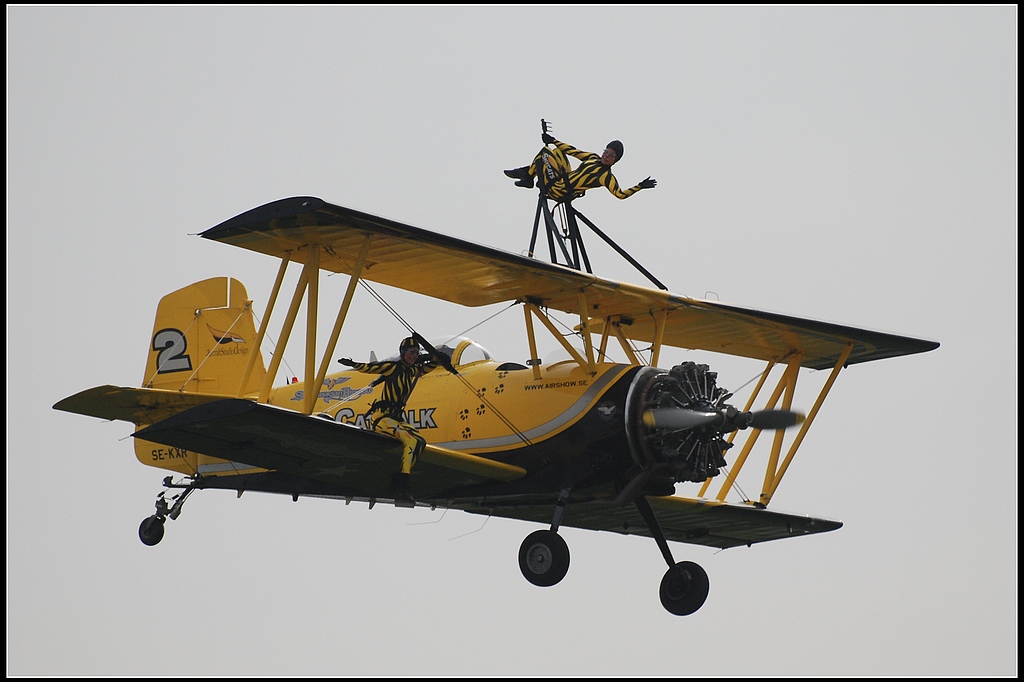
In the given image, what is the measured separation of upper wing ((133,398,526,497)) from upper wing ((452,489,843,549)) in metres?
1.07

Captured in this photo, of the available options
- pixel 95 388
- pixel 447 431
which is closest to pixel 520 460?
pixel 447 431

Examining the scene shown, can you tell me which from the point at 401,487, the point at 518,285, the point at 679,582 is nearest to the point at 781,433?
the point at 679,582

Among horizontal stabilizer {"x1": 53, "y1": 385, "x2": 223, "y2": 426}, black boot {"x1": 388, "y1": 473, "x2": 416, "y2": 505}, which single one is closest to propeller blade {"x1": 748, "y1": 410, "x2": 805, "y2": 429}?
black boot {"x1": 388, "y1": 473, "x2": 416, "y2": 505}

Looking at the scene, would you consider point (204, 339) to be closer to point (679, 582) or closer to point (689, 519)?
point (689, 519)

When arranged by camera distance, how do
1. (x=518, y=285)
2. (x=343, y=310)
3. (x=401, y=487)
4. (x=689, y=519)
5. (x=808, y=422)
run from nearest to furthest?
(x=343, y=310) < (x=401, y=487) < (x=518, y=285) < (x=689, y=519) < (x=808, y=422)

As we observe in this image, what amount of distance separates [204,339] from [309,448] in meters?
5.84

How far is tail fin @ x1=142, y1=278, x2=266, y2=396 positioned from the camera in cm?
2162

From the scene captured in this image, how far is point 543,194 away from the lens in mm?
19828

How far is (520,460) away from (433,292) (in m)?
2.25

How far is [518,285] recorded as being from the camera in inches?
703

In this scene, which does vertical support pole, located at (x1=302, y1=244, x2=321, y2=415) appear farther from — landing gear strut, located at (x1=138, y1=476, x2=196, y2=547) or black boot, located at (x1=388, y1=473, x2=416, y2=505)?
landing gear strut, located at (x1=138, y1=476, x2=196, y2=547)

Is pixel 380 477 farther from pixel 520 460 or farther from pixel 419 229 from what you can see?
pixel 419 229

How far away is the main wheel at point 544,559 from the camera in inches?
659

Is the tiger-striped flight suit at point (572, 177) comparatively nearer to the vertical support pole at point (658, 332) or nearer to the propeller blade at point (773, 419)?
the vertical support pole at point (658, 332)
